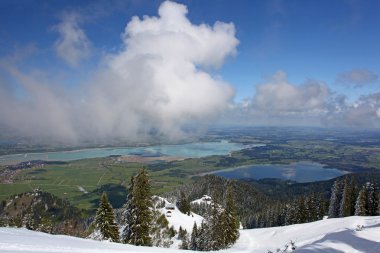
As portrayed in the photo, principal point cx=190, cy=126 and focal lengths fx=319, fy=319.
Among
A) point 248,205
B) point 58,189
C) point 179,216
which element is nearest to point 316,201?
point 179,216

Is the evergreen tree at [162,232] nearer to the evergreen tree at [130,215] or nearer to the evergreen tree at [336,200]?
the evergreen tree at [130,215]

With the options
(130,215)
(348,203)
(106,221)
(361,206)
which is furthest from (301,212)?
(106,221)

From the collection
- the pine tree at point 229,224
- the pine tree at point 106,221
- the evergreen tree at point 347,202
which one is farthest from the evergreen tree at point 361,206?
the pine tree at point 106,221

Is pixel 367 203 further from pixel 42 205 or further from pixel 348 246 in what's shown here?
pixel 42 205

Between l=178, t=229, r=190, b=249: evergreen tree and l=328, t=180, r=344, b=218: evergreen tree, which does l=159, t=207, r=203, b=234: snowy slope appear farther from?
l=328, t=180, r=344, b=218: evergreen tree

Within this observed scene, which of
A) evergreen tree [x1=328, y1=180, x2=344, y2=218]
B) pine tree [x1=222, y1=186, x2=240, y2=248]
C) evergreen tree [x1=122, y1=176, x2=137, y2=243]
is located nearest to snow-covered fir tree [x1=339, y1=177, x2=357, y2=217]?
evergreen tree [x1=328, y1=180, x2=344, y2=218]
